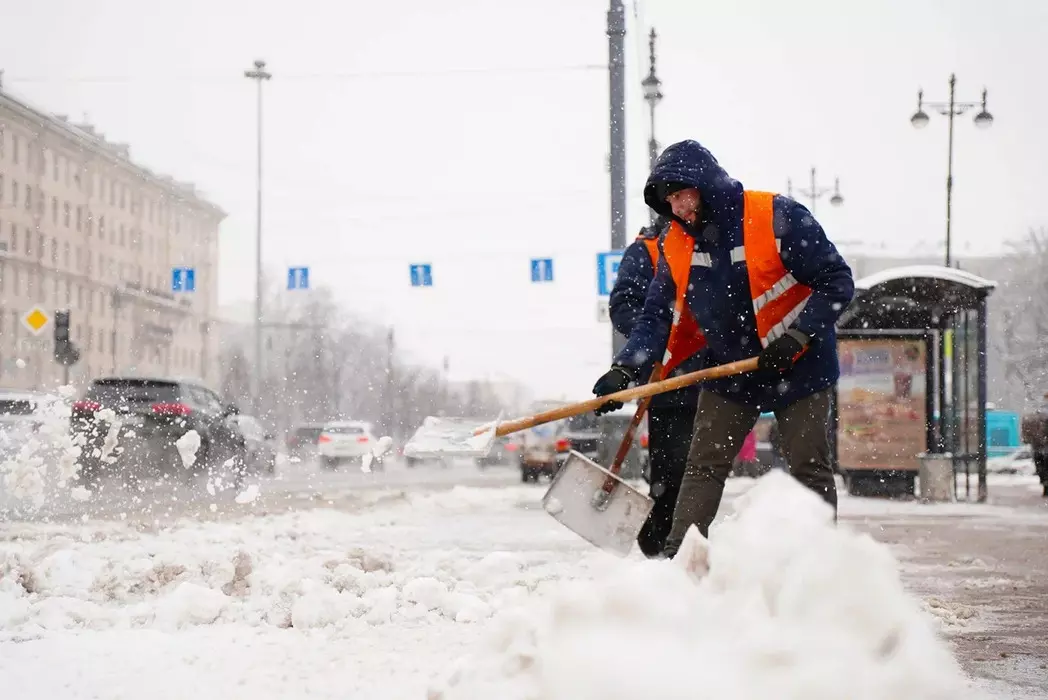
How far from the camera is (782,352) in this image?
15.2 ft

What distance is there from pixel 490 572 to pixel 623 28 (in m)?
10.9

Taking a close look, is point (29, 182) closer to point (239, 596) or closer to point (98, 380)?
point (98, 380)

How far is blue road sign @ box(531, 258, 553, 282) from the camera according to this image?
2664cm

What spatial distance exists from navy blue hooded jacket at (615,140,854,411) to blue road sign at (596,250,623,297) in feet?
36.4

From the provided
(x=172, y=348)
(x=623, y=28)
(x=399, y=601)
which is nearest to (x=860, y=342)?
(x=623, y=28)

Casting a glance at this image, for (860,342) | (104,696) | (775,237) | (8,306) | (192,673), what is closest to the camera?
(104,696)

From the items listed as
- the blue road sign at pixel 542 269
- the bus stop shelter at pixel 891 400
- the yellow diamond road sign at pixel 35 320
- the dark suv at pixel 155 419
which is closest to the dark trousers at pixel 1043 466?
the bus stop shelter at pixel 891 400

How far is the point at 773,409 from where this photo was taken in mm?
4973

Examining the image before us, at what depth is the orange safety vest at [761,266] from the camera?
4816mm

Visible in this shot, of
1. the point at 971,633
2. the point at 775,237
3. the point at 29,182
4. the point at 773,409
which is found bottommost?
the point at 971,633

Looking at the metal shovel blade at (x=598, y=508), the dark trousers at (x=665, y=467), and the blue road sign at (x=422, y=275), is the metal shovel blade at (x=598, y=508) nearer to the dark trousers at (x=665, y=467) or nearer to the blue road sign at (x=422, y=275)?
the dark trousers at (x=665, y=467)

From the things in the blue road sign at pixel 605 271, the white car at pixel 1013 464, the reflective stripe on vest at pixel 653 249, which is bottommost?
the white car at pixel 1013 464

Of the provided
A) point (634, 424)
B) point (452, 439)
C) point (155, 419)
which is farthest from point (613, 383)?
point (155, 419)

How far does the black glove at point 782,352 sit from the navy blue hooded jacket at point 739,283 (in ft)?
0.21
